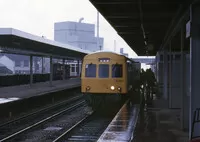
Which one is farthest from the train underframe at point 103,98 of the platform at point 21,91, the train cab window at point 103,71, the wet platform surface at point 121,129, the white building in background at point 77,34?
the white building in background at point 77,34

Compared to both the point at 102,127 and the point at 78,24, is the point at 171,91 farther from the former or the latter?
the point at 78,24

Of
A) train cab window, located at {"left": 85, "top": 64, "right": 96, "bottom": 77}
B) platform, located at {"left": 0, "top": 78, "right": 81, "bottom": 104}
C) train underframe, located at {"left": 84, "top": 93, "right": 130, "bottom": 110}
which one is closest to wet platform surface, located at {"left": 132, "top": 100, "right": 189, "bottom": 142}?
train underframe, located at {"left": 84, "top": 93, "right": 130, "bottom": 110}

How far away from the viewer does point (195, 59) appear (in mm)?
8898

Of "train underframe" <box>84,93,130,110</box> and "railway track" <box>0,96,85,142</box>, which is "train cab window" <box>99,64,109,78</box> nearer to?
"train underframe" <box>84,93,130,110</box>

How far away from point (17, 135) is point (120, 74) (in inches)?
289

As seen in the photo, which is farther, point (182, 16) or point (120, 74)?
point (120, 74)

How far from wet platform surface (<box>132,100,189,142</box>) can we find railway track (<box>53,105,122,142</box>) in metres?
1.57

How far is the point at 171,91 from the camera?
16844 millimetres

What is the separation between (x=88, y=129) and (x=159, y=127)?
3418 millimetres

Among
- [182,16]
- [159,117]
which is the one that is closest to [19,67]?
[159,117]

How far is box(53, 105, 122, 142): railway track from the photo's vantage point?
1256 cm

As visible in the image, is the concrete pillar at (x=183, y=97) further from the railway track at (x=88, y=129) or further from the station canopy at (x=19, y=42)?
the station canopy at (x=19, y=42)

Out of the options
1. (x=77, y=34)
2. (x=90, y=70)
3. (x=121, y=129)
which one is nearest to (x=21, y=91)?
(x=90, y=70)

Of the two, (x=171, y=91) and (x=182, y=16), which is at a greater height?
(x=182, y=16)
